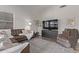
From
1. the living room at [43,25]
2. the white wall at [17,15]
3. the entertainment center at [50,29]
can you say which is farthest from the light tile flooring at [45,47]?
the white wall at [17,15]

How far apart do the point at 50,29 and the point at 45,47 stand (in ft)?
1.25

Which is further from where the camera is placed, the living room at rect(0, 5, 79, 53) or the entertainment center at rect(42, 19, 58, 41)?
the entertainment center at rect(42, 19, 58, 41)

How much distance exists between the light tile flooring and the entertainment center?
12 centimetres

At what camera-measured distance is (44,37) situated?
2.09 m

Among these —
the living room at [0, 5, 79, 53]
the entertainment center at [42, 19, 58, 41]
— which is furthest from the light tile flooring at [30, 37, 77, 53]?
the entertainment center at [42, 19, 58, 41]

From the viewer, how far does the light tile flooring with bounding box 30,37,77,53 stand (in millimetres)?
1980

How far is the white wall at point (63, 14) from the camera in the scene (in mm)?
1974

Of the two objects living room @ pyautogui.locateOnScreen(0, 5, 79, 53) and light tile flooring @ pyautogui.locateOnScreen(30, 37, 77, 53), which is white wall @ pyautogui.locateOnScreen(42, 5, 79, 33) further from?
light tile flooring @ pyautogui.locateOnScreen(30, 37, 77, 53)

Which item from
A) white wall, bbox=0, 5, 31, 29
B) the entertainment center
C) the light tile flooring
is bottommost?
the light tile flooring

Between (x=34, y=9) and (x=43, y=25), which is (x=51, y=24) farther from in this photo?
(x=34, y=9)
